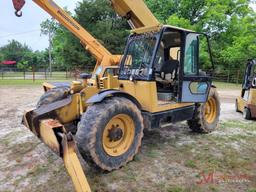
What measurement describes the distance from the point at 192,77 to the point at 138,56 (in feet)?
3.71

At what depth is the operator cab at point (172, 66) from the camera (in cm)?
446

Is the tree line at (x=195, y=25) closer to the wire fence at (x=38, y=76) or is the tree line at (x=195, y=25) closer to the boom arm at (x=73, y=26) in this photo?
the wire fence at (x=38, y=76)

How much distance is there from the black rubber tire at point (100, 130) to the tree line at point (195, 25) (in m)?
20.3

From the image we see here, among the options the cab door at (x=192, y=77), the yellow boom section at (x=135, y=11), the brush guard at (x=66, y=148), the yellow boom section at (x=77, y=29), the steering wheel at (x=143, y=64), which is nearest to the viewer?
the brush guard at (x=66, y=148)

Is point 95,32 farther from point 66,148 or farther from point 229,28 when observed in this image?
point 66,148

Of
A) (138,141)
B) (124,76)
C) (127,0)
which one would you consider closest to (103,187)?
(138,141)

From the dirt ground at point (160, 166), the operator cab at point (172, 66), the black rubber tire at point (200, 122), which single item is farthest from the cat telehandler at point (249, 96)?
the operator cab at point (172, 66)

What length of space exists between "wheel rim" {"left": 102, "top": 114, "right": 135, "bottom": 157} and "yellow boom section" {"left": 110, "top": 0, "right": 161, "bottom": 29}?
7.92ft

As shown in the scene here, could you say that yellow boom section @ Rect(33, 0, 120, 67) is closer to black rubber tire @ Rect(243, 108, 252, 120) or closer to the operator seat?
the operator seat

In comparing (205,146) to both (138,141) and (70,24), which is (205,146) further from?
(70,24)

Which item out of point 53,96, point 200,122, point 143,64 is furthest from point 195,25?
point 53,96

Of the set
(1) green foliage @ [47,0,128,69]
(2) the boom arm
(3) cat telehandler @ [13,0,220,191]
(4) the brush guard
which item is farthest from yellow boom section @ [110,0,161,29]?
(1) green foliage @ [47,0,128,69]

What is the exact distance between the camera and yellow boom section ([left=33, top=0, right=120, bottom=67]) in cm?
835

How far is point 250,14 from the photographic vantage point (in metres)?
23.7
